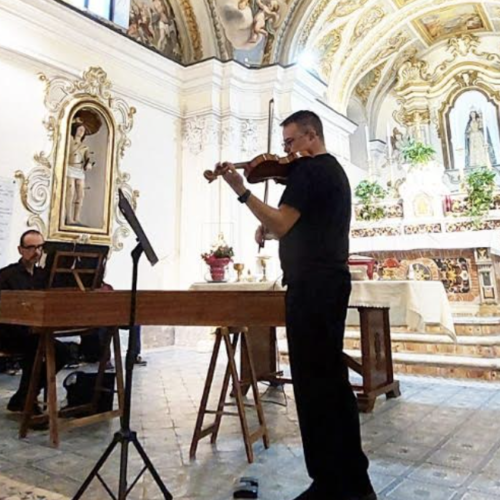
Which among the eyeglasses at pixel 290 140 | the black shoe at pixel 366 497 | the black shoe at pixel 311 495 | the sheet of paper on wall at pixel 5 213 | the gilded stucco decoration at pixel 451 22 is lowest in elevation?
the black shoe at pixel 366 497

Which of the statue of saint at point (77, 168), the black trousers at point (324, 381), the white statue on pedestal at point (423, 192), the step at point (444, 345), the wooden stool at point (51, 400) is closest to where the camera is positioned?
the black trousers at point (324, 381)

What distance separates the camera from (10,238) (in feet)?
19.4

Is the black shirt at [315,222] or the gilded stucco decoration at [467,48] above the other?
the gilded stucco decoration at [467,48]

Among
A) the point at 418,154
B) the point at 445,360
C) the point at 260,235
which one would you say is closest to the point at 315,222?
the point at 260,235

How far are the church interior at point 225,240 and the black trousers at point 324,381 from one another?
32 cm

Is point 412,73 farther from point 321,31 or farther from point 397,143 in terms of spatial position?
point 321,31

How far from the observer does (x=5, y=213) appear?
589cm

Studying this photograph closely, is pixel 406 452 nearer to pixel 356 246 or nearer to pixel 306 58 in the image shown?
pixel 356 246

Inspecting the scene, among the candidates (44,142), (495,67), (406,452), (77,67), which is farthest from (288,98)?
(406,452)

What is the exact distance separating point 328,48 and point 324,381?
983 cm

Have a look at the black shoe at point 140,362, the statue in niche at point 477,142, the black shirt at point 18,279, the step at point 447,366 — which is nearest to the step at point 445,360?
the step at point 447,366

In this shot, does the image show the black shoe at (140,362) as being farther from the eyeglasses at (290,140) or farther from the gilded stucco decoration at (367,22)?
the gilded stucco decoration at (367,22)

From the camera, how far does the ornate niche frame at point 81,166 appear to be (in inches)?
249

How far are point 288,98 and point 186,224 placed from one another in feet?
9.88
